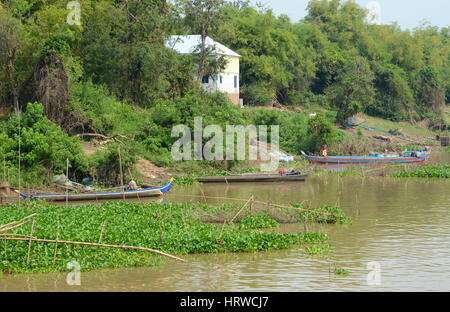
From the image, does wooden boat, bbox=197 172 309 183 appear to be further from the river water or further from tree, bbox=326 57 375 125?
tree, bbox=326 57 375 125

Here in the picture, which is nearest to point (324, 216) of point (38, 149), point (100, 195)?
point (100, 195)

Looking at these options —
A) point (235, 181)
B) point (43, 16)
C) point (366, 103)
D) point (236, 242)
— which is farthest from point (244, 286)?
point (366, 103)

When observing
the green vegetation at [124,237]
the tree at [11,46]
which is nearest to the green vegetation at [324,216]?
the green vegetation at [124,237]

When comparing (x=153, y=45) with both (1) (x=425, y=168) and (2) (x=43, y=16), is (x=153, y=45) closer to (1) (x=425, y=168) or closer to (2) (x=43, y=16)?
(2) (x=43, y=16)

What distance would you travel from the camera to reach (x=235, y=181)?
2645 centimetres

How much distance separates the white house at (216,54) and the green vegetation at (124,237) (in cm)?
2101

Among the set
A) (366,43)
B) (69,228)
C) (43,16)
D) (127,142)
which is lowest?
(69,228)

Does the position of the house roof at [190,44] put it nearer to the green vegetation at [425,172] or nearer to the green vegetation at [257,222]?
the green vegetation at [425,172]

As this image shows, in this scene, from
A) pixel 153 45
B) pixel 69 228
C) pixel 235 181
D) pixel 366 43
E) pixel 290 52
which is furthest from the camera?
pixel 366 43

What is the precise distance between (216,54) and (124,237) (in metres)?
26.1

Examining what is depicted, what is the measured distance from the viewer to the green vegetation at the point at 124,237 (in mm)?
12414
